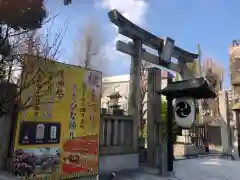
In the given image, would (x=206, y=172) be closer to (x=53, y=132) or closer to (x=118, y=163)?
(x=118, y=163)

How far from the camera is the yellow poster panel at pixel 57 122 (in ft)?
15.9

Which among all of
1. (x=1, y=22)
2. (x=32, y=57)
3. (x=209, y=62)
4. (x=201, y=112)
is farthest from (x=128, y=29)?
(x=209, y=62)

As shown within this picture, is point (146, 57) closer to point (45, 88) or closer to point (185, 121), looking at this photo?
point (185, 121)

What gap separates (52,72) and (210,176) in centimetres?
633

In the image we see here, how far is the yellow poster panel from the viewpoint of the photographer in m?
4.83

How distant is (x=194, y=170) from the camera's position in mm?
8680

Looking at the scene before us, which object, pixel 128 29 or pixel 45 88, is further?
pixel 128 29

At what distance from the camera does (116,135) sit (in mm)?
7477

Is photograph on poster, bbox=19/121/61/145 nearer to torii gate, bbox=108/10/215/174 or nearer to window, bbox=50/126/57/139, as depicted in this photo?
window, bbox=50/126/57/139

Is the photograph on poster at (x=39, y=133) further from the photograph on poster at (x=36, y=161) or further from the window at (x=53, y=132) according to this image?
the photograph on poster at (x=36, y=161)

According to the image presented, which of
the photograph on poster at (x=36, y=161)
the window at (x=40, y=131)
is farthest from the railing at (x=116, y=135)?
the window at (x=40, y=131)

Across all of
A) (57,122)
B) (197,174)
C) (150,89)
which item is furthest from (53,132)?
(197,174)

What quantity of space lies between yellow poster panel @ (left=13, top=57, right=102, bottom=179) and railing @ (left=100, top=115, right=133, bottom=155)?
2.55 feet

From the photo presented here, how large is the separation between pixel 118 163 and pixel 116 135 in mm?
846
